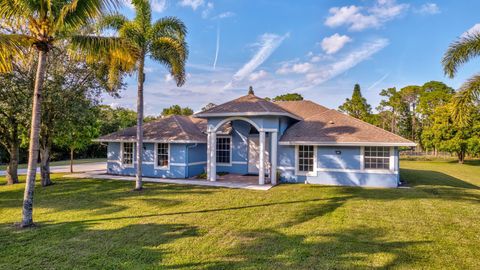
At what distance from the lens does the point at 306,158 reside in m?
14.8

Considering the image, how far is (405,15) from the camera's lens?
611 inches

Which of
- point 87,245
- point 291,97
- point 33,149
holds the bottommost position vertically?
point 87,245

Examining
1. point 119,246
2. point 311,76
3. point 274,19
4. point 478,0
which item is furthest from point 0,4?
point 311,76

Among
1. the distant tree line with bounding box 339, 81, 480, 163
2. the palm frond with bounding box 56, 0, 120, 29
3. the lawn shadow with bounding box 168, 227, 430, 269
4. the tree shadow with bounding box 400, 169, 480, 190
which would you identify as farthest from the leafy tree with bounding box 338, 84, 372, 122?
the palm frond with bounding box 56, 0, 120, 29

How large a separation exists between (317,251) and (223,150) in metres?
12.4

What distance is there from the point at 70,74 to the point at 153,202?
320 inches

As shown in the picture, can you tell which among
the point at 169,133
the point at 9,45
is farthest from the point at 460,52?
the point at 169,133

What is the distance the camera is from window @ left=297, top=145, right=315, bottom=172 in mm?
14703

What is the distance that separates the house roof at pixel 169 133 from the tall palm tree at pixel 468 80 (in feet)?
39.0

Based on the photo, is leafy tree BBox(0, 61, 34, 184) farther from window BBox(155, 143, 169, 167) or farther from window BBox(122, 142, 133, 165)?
window BBox(155, 143, 169, 167)

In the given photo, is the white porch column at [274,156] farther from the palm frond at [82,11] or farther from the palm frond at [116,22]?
the palm frond at [82,11]

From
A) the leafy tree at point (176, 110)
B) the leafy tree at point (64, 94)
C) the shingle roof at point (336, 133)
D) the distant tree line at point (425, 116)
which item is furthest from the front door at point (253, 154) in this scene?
the leafy tree at point (176, 110)

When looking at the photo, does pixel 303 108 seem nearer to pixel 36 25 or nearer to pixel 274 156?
pixel 274 156

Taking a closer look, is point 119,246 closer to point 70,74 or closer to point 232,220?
point 232,220
